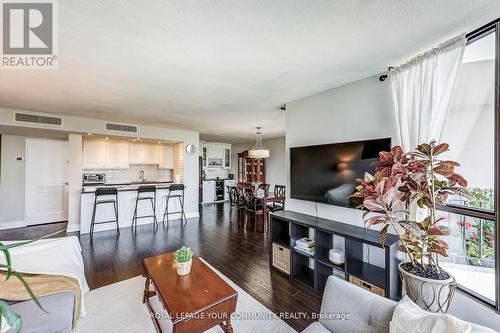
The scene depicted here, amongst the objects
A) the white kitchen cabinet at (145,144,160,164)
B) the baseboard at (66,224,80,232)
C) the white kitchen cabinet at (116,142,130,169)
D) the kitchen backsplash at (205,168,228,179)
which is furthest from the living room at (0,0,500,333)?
the kitchen backsplash at (205,168,228,179)

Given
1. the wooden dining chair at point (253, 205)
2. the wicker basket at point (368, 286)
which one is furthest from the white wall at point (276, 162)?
the wicker basket at point (368, 286)

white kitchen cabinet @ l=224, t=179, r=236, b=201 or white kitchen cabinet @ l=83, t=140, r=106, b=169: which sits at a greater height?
white kitchen cabinet @ l=83, t=140, r=106, b=169

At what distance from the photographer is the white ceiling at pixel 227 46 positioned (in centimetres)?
150

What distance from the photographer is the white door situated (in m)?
5.16

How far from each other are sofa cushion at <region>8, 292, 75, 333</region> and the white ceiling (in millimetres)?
2088

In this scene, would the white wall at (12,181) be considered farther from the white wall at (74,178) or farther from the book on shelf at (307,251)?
the book on shelf at (307,251)

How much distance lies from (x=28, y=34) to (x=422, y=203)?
3.45 metres

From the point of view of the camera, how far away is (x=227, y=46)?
6.39 ft

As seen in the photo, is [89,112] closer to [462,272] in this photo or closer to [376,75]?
[376,75]

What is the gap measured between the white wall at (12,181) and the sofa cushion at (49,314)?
5.02 metres

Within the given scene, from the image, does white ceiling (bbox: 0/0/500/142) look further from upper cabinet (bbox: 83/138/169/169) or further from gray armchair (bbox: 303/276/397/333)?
upper cabinet (bbox: 83/138/169/169)

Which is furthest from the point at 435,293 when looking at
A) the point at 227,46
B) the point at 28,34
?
the point at 28,34

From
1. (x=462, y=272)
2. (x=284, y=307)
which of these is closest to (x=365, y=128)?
(x=462, y=272)

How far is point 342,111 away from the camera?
281 cm
